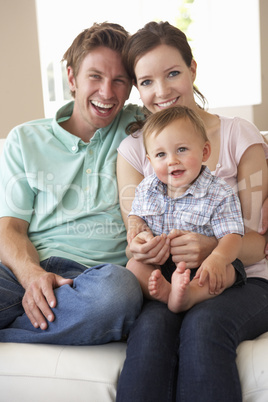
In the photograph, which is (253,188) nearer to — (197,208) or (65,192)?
(197,208)

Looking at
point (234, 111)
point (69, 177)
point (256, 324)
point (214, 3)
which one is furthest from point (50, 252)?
point (214, 3)

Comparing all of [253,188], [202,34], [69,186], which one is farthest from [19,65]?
[253,188]

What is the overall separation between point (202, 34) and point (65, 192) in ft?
12.4

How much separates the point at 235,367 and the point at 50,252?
0.79 meters

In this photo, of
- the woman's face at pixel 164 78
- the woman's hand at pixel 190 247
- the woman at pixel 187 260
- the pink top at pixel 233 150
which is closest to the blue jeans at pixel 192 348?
the woman at pixel 187 260

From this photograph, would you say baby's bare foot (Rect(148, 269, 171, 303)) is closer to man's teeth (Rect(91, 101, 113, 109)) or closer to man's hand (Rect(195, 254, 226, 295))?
man's hand (Rect(195, 254, 226, 295))

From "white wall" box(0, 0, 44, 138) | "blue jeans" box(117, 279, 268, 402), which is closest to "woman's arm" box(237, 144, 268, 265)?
"blue jeans" box(117, 279, 268, 402)

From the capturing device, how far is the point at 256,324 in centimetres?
132

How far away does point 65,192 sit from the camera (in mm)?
1743

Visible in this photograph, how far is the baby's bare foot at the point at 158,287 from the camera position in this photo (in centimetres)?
129

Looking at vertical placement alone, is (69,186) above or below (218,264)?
above

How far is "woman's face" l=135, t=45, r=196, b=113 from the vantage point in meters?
1.63

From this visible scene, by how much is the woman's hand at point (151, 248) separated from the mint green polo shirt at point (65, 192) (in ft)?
0.87

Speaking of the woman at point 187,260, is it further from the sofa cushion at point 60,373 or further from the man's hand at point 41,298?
the man's hand at point 41,298
